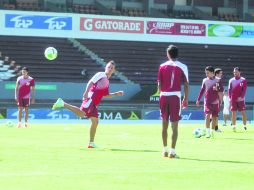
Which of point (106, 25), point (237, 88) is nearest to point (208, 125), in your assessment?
point (237, 88)

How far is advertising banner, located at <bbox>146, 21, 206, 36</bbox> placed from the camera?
4734cm

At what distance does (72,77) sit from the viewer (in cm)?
4212

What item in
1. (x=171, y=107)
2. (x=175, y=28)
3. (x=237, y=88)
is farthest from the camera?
(x=175, y=28)

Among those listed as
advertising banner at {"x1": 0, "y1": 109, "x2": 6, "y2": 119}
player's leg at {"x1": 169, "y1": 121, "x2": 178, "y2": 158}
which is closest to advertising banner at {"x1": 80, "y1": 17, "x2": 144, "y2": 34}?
advertising banner at {"x1": 0, "y1": 109, "x2": 6, "y2": 119}

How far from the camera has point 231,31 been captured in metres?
49.4

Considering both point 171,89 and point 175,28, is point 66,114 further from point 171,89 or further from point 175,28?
point 171,89

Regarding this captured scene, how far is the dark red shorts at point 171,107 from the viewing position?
11.7 meters

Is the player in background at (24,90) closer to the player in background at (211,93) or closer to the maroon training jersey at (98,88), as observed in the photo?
the player in background at (211,93)

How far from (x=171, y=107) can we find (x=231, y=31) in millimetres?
38677

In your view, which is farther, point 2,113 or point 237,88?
point 2,113

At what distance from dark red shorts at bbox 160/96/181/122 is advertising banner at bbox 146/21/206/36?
3576cm

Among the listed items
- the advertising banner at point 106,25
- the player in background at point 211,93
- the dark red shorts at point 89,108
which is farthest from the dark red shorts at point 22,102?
the advertising banner at point 106,25

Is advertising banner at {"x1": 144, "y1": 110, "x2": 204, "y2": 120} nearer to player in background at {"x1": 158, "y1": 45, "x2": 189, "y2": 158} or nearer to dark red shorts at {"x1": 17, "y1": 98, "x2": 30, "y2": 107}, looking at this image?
dark red shorts at {"x1": 17, "y1": 98, "x2": 30, "y2": 107}

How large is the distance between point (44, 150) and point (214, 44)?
38387mm
